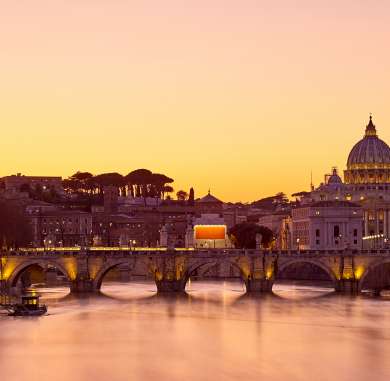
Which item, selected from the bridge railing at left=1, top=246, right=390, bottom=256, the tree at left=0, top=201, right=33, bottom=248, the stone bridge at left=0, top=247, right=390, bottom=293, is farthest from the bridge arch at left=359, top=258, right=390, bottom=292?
the tree at left=0, top=201, right=33, bottom=248

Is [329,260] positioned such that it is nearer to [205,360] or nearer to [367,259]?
[367,259]

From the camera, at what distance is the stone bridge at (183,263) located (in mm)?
112125

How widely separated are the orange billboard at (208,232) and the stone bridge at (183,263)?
54255 millimetres

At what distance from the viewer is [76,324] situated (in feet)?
278

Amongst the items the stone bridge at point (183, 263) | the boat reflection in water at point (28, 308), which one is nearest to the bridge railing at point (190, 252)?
the stone bridge at point (183, 263)

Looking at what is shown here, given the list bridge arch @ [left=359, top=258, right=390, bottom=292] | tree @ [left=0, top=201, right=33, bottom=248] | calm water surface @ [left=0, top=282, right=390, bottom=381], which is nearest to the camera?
calm water surface @ [left=0, top=282, right=390, bottom=381]

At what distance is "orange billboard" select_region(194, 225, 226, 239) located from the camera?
556ft

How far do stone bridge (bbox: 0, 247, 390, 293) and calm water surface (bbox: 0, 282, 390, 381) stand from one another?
5.81 meters

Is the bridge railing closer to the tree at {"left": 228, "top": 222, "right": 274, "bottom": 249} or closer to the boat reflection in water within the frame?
the boat reflection in water

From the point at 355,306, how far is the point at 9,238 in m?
53.1

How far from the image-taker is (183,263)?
372 feet

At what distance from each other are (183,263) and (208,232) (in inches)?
2228

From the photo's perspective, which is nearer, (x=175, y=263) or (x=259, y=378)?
(x=259, y=378)

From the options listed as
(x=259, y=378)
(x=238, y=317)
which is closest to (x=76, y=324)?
(x=238, y=317)
